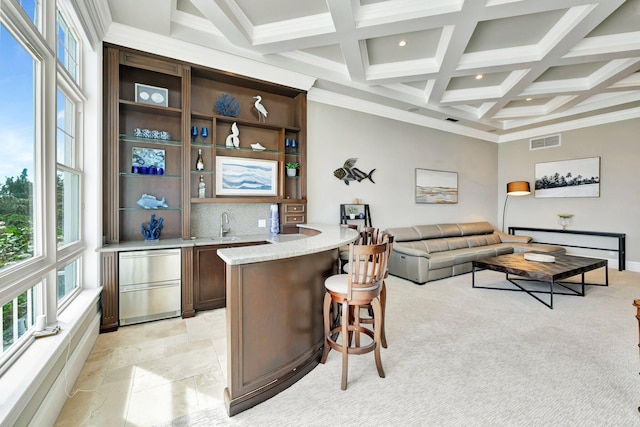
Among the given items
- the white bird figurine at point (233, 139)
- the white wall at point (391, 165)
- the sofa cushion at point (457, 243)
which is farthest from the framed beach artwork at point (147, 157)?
the sofa cushion at point (457, 243)

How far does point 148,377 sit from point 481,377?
2451 millimetres

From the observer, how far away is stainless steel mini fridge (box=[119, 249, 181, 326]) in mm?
2818

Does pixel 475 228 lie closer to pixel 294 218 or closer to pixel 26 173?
pixel 294 218

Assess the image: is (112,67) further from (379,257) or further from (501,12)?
(501,12)

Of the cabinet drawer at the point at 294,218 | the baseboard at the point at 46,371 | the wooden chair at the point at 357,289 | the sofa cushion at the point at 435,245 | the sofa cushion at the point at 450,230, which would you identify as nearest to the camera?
the baseboard at the point at 46,371

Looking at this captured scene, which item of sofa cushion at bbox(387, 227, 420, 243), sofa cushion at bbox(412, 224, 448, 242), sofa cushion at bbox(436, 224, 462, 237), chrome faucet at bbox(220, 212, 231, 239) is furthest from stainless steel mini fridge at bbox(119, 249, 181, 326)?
sofa cushion at bbox(436, 224, 462, 237)

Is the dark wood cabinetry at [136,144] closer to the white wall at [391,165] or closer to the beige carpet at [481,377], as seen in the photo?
the white wall at [391,165]

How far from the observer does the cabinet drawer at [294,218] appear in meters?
4.03

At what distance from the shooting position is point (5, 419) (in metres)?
1.11

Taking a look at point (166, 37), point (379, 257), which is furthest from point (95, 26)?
point (379, 257)

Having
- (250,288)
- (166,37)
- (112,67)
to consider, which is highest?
(166,37)

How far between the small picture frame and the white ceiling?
0.62 m

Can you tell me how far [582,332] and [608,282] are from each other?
2639mm

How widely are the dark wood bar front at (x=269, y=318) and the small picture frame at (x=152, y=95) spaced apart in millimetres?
2562
